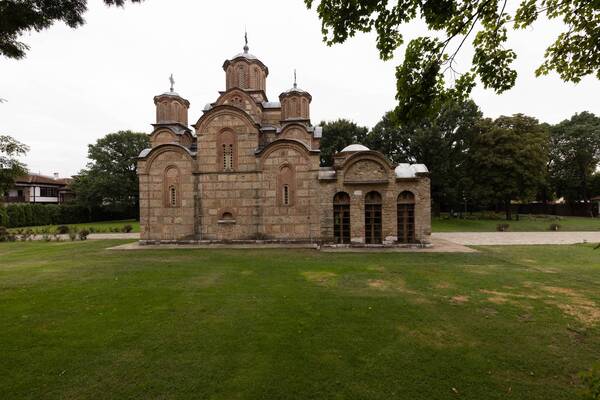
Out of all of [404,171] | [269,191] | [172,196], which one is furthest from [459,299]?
[172,196]

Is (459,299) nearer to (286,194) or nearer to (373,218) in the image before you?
(373,218)

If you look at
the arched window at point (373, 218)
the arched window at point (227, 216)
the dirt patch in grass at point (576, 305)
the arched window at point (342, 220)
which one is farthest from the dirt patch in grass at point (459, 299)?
the arched window at point (227, 216)

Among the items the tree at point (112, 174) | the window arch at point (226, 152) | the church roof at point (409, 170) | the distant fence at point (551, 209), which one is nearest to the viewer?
the church roof at point (409, 170)

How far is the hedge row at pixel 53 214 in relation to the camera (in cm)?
3203

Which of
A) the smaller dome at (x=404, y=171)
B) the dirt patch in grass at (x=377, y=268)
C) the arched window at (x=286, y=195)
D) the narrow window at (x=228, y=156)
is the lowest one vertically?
the dirt patch in grass at (x=377, y=268)

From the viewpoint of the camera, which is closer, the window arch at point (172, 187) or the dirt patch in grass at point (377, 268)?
the dirt patch in grass at point (377, 268)

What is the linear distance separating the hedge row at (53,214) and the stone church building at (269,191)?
76.0ft

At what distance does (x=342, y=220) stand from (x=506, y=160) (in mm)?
25832

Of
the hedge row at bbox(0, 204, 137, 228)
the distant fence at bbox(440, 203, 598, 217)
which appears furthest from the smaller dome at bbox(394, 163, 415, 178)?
the hedge row at bbox(0, 204, 137, 228)

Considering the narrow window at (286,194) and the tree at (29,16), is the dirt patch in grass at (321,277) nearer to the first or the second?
the narrow window at (286,194)

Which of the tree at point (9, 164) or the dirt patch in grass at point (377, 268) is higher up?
the tree at point (9, 164)

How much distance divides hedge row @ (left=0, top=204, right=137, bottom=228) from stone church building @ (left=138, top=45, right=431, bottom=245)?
23.2 m

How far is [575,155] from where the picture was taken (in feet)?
144

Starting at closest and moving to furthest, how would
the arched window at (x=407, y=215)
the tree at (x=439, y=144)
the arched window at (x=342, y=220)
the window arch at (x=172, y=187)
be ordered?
the arched window at (x=407, y=215) < the arched window at (x=342, y=220) < the window arch at (x=172, y=187) < the tree at (x=439, y=144)
